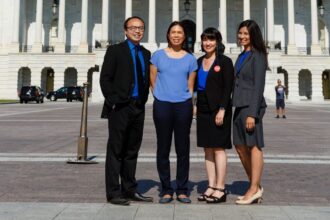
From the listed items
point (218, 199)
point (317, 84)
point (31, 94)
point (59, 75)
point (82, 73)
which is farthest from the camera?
point (317, 84)

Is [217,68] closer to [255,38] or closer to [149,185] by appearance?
[255,38]

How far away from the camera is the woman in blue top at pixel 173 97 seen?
5.64 m

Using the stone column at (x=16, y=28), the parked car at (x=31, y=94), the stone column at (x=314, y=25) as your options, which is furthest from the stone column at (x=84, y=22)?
the stone column at (x=314, y=25)

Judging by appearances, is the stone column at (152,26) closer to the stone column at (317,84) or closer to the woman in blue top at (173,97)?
the stone column at (317,84)

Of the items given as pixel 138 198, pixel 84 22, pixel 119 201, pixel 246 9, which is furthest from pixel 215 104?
pixel 84 22

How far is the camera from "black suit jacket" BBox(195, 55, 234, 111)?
5605 mm

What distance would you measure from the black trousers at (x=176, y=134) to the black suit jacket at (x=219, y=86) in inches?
12.0

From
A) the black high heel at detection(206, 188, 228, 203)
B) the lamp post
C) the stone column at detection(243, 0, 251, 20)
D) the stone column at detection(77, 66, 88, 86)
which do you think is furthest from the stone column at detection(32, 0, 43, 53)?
the black high heel at detection(206, 188, 228, 203)

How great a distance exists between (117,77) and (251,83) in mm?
1777


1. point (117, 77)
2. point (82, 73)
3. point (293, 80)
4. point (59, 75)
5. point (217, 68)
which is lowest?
point (117, 77)

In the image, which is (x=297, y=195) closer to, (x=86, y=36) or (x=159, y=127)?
(x=159, y=127)

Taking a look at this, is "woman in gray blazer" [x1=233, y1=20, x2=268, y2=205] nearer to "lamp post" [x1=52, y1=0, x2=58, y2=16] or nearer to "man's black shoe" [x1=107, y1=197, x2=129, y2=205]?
"man's black shoe" [x1=107, y1=197, x2=129, y2=205]

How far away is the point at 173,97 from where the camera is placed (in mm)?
5645

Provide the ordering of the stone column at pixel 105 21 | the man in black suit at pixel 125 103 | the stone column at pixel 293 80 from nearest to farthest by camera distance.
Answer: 1. the man in black suit at pixel 125 103
2. the stone column at pixel 293 80
3. the stone column at pixel 105 21
